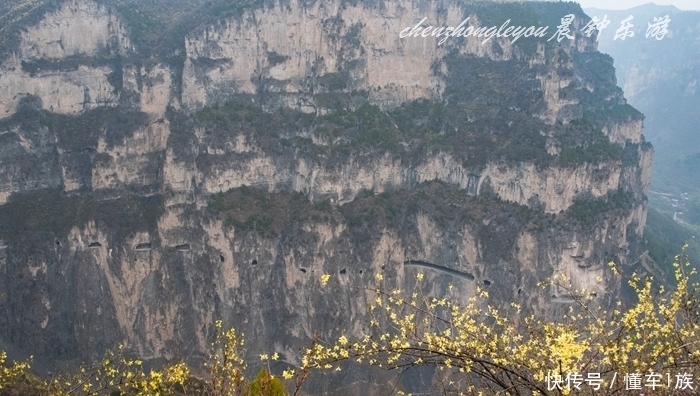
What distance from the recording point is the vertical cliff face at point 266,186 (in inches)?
1439

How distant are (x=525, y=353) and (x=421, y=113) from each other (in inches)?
1437

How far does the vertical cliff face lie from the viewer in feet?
120

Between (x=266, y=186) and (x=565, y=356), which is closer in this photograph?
(x=565, y=356)

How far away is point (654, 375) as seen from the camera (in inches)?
317

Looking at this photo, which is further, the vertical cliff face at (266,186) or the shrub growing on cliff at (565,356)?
the vertical cliff face at (266,186)

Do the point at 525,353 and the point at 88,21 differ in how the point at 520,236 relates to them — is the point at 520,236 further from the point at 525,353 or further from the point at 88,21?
the point at 88,21

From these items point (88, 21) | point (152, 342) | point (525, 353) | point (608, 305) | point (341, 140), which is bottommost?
point (152, 342)

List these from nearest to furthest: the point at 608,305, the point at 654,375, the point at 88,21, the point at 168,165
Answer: the point at 654,375 < the point at 608,305 < the point at 168,165 < the point at 88,21

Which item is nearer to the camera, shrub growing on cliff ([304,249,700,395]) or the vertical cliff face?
shrub growing on cliff ([304,249,700,395])

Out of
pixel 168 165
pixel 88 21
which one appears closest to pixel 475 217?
pixel 168 165

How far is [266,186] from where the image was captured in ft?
131

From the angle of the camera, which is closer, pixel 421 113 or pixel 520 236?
pixel 520 236

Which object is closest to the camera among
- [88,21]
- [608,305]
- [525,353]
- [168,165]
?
[525,353]

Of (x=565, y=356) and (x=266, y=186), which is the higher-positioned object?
(x=565, y=356)
